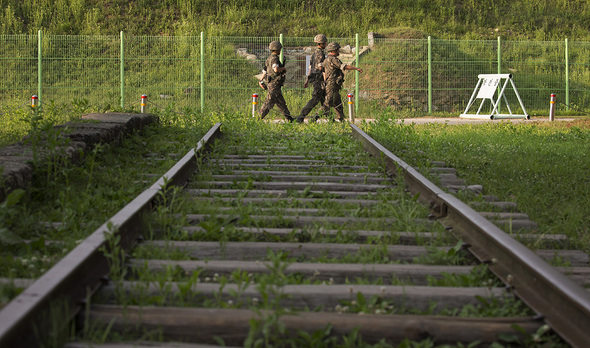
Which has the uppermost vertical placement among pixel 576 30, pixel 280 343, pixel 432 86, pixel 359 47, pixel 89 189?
pixel 576 30

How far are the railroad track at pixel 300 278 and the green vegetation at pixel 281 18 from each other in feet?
81.9

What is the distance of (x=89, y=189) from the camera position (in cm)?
538

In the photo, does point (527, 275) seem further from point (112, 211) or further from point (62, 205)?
point (62, 205)

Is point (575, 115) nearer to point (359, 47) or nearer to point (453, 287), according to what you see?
point (359, 47)

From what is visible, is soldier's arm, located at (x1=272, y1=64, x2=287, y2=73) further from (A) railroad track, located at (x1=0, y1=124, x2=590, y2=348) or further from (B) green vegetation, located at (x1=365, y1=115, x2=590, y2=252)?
(A) railroad track, located at (x1=0, y1=124, x2=590, y2=348)

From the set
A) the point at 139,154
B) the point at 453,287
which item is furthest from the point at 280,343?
the point at 139,154

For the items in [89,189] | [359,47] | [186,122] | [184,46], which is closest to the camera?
[89,189]

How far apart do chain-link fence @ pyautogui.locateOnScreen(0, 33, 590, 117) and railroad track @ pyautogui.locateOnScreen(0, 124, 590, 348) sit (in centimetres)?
1754

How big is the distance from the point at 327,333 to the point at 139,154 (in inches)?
228

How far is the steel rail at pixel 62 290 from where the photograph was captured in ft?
7.26

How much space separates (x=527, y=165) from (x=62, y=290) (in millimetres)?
7023

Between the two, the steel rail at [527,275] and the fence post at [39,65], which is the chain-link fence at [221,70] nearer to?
the fence post at [39,65]

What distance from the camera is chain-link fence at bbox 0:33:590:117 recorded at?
22.9m

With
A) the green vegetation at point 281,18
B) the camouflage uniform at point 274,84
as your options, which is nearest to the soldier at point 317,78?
the camouflage uniform at point 274,84
